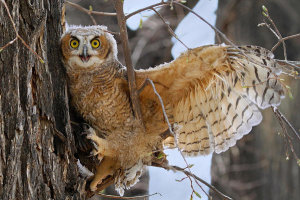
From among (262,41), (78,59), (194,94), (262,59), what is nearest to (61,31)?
(78,59)

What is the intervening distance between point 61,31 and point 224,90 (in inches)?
46.7

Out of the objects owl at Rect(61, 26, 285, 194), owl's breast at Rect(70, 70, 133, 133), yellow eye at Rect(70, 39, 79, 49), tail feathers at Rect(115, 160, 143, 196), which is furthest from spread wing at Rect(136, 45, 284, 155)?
yellow eye at Rect(70, 39, 79, 49)

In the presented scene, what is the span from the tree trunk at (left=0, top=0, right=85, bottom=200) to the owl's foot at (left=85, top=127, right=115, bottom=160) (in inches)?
19.6

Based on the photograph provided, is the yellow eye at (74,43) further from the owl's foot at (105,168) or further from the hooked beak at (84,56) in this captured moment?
the owl's foot at (105,168)

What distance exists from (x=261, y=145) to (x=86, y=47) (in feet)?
9.69

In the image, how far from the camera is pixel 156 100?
3.21 m

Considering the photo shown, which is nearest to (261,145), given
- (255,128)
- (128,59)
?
(255,128)

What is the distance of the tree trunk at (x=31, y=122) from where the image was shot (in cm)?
196

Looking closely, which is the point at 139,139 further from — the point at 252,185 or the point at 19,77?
the point at 252,185

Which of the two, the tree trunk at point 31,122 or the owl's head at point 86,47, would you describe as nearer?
the tree trunk at point 31,122

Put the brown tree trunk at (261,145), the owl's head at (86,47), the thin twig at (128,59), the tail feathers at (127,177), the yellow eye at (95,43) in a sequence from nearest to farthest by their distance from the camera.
A: the thin twig at (128,59), the owl's head at (86,47), the yellow eye at (95,43), the tail feathers at (127,177), the brown tree trunk at (261,145)

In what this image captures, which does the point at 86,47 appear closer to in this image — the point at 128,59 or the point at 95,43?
the point at 95,43

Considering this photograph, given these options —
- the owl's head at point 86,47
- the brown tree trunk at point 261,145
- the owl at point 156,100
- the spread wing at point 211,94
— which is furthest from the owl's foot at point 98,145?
the brown tree trunk at point 261,145

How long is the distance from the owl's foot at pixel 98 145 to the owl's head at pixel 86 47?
1.54 ft
